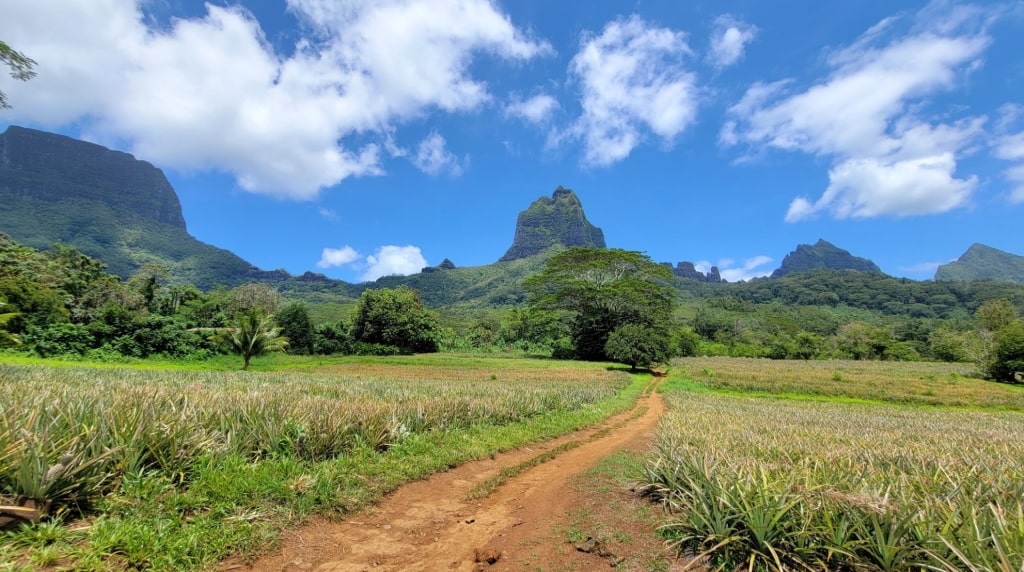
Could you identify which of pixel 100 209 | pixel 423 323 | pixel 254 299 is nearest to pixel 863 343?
pixel 423 323

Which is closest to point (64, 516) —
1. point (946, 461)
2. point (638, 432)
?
point (946, 461)

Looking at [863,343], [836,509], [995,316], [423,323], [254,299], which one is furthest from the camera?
[863,343]

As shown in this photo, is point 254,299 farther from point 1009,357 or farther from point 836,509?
point 1009,357

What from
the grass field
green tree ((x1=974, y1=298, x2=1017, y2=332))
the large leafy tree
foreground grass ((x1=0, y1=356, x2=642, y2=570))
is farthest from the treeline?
green tree ((x1=974, y1=298, x2=1017, y2=332))

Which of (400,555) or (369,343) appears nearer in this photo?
(400,555)

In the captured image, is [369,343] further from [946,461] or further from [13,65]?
[946,461]

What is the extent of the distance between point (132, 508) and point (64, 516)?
492 mm

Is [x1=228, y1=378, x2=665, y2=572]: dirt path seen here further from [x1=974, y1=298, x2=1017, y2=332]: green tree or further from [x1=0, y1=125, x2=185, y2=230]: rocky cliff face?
[x1=0, y1=125, x2=185, y2=230]: rocky cliff face

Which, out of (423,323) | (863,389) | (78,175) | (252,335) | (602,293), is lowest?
(863,389)

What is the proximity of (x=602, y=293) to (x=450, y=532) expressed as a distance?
42988mm

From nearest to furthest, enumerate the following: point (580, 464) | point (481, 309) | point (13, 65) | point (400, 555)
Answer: point (400, 555), point (580, 464), point (13, 65), point (481, 309)

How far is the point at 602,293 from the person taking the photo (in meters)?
46.8

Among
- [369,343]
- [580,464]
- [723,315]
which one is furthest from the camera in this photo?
[723,315]

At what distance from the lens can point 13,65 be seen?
14008mm
